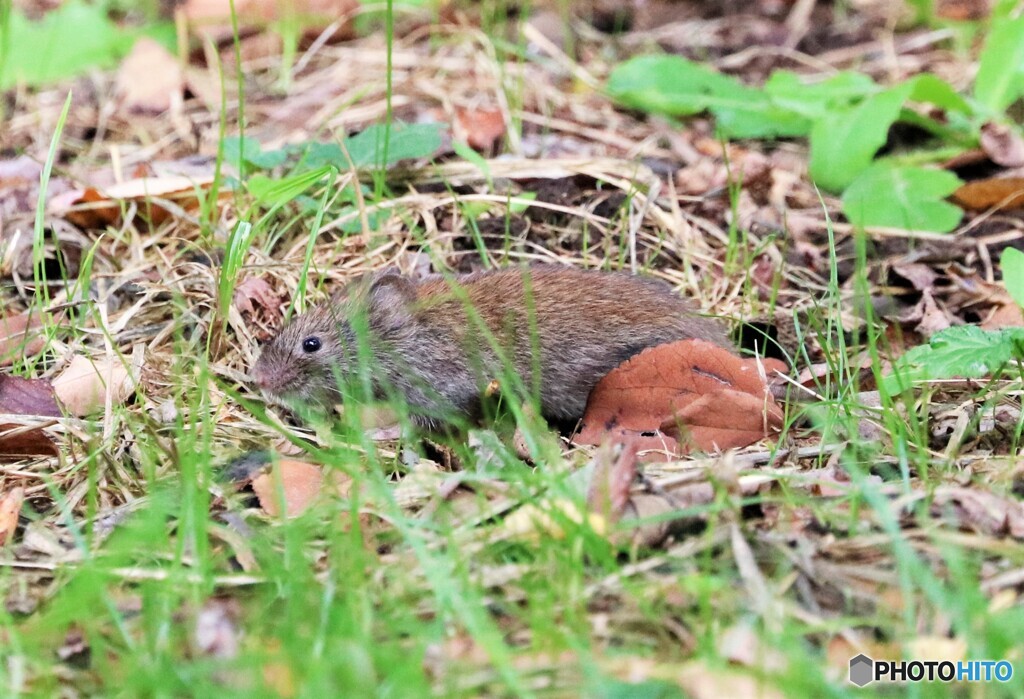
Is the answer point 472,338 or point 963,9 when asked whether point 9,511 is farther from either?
point 963,9

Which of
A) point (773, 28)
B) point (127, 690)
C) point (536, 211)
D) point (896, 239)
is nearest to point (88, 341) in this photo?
point (536, 211)

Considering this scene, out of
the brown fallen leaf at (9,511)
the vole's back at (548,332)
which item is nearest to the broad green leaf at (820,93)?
the vole's back at (548,332)

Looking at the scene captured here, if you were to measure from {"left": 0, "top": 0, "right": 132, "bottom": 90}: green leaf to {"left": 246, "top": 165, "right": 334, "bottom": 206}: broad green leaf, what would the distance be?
3.21m

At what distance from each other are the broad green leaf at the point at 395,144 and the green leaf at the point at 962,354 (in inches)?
106

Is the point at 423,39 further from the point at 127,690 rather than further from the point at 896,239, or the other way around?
the point at 127,690

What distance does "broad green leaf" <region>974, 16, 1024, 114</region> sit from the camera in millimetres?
6816

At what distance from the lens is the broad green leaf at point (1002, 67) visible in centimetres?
682

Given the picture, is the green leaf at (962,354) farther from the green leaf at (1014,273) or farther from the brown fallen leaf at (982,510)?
the brown fallen leaf at (982,510)

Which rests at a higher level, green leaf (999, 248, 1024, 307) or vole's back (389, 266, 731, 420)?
green leaf (999, 248, 1024, 307)

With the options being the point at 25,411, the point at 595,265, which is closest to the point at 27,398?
the point at 25,411

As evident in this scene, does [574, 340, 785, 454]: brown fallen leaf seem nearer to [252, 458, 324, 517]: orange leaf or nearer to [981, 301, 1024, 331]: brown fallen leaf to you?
[252, 458, 324, 517]: orange leaf

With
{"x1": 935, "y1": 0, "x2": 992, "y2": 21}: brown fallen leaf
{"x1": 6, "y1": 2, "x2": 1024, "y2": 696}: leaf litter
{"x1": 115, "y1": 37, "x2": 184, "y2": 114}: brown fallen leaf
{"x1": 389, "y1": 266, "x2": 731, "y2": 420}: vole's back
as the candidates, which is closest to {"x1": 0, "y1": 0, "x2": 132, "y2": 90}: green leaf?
{"x1": 6, "y1": 2, "x2": 1024, "y2": 696}: leaf litter

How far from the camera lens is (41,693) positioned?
3023 millimetres

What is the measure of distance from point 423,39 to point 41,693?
6714 millimetres
